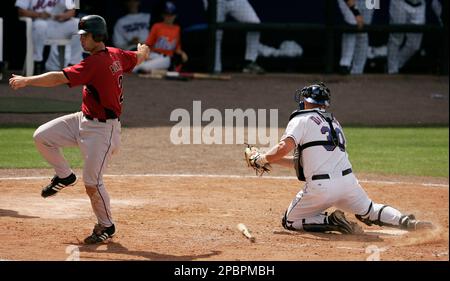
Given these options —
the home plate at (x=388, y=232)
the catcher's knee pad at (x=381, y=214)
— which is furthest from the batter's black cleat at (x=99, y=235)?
the home plate at (x=388, y=232)

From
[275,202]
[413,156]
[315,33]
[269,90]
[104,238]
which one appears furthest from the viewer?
[315,33]

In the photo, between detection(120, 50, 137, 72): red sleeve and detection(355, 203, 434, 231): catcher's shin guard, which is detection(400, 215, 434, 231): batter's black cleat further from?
detection(120, 50, 137, 72): red sleeve

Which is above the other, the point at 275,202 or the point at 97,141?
the point at 97,141

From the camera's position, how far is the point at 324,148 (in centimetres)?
827

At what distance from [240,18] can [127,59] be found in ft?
35.9

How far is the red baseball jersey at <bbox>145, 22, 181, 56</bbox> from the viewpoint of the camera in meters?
18.2

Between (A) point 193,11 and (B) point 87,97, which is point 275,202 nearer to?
(B) point 87,97

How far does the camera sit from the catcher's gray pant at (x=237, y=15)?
18922 mm

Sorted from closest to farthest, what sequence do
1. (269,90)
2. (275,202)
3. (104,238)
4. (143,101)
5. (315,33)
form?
(104,238) < (275,202) < (143,101) < (269,90) < (315,33)

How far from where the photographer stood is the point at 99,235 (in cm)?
785

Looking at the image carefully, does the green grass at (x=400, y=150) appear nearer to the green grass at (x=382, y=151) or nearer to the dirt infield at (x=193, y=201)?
the green grass at (x=382, y=151)

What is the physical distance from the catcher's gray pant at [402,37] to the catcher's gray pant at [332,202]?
1169 cm

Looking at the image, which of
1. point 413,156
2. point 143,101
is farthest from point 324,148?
point 143,101

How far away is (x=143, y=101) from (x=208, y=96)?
113 centimetres
